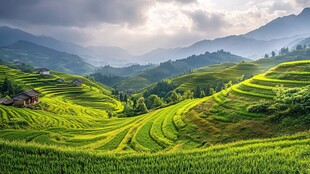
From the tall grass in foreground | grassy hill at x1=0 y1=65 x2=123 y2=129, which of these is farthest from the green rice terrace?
grassy hill at x1=0 y1=65 x2=123 y2=129

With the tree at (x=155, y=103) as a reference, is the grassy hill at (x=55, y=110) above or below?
above

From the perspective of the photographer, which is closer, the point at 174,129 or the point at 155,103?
the point at 174,129

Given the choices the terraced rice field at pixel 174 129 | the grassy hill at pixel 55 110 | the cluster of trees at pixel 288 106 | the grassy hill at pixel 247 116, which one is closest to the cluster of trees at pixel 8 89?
the grassy hill at pixel 55 110

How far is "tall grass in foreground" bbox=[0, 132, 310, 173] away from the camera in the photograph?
1862 centimetres

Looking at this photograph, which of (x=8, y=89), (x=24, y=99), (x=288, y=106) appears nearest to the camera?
(x=288, y=106)

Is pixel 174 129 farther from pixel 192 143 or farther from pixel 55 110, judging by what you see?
pixel 55 110

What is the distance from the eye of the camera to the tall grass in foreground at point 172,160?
18625 mm

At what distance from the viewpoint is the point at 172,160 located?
824 inches

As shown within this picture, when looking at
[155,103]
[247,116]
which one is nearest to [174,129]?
[247,116]

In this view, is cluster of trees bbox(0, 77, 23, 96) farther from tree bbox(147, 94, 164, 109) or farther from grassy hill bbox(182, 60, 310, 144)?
grassy hill bbox(182, 60, 310, 144)

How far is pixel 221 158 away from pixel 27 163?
15.4m

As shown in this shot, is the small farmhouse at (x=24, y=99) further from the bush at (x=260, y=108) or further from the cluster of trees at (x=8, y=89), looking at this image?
the bush at (x=260, y=108)

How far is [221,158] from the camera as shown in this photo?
67.5 ft

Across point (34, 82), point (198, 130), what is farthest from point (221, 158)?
point (34, 82)
